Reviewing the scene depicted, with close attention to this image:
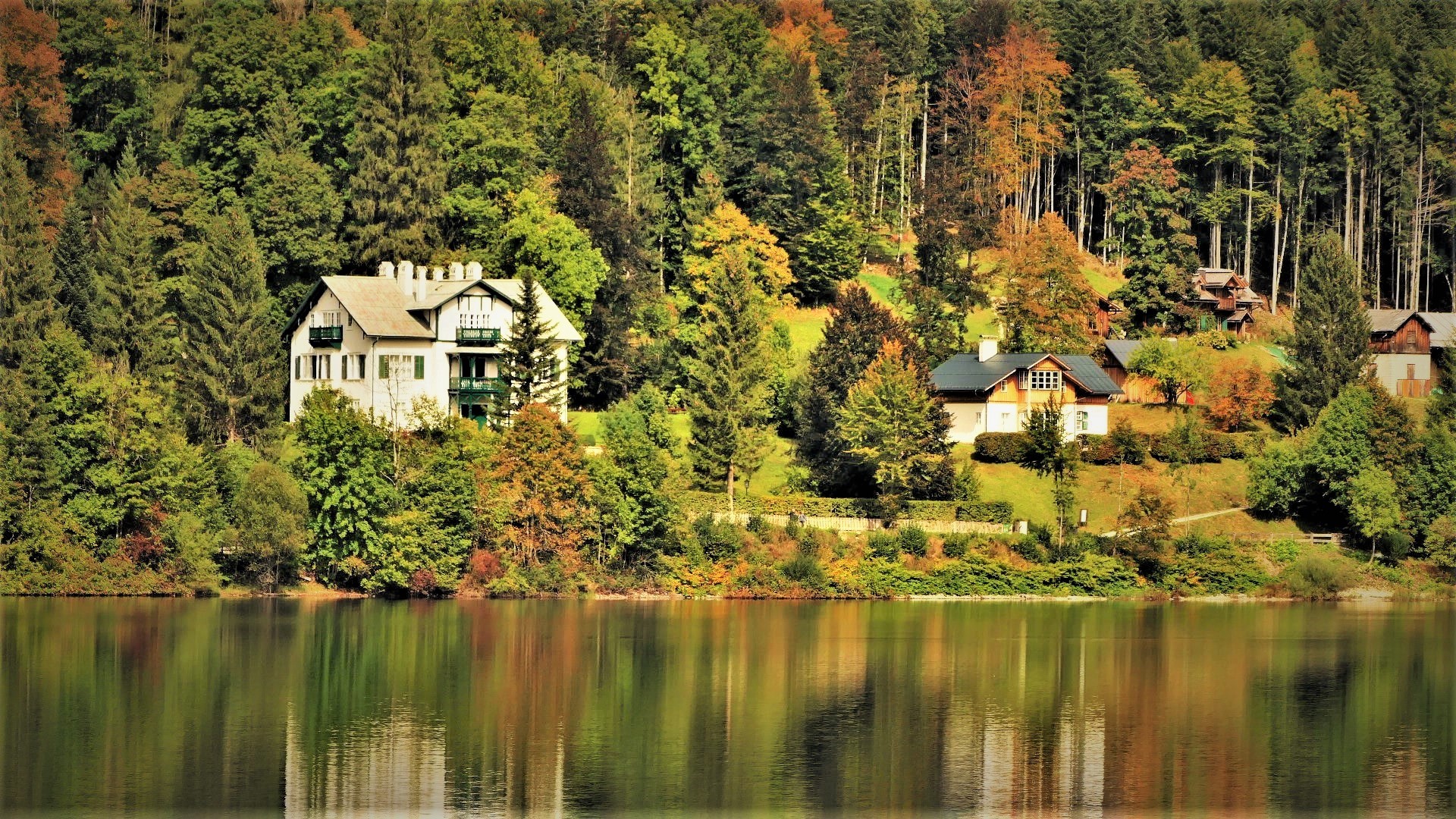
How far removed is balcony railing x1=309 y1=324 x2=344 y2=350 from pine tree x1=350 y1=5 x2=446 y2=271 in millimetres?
5725

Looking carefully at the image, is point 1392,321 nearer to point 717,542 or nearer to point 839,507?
point 839,507

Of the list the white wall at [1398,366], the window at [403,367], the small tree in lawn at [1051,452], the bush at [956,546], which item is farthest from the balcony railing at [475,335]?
the white wall at [1398,366]

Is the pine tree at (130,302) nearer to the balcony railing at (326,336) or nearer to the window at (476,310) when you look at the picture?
the balcony railing at (326,336)

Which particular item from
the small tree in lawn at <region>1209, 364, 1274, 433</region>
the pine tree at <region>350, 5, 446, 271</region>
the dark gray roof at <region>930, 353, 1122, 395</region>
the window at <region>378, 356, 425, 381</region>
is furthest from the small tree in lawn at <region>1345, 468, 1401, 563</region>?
the pine tree at <region>350, 5, 446, 271</region>

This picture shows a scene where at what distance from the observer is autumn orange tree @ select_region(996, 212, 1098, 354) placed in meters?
109

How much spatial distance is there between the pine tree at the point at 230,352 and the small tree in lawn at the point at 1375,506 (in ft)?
155

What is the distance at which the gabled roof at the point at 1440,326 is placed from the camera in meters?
115

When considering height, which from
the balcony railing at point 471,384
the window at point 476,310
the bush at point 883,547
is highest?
the window at point 476,310

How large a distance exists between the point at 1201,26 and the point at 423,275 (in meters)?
77.6

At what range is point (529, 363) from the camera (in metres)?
88.6

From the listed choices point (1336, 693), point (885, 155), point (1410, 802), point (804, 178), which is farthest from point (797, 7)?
point (1410, 802)

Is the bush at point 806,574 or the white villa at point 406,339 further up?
the white villa at point 406,339

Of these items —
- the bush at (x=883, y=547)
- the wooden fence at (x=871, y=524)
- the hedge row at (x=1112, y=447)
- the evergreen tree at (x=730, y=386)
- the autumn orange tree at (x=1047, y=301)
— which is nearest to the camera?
the bush at (x=883, y=547)

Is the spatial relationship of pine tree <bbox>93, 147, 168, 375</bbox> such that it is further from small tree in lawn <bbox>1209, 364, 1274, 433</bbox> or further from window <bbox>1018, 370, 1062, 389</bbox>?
small tree in lawn <bbox>1209, 364, 1274, 433</bbox>
